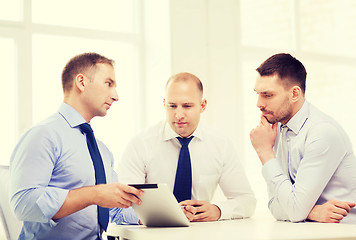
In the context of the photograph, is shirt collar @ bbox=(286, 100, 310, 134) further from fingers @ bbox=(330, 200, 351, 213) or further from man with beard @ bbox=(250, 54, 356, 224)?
fingers @ bbox=(330, 200, 351, 213)

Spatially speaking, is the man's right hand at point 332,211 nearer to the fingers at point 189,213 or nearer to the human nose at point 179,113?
the fingers at point 189,213

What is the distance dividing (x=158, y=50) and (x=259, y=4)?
1245 mm

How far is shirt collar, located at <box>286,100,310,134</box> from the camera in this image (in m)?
2.48

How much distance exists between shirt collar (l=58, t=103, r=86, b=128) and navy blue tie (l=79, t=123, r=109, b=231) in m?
0.03

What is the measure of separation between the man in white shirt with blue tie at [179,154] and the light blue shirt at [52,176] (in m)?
0.65

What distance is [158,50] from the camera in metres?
4.50

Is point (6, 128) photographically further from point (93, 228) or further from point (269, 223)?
point (269, 223)

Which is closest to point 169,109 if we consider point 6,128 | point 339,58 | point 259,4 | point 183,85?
point 183,85

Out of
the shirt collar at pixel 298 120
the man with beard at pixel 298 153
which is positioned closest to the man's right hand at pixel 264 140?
the man with beard at pixel 298 153

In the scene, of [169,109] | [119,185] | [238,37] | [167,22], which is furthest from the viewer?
[238,37]

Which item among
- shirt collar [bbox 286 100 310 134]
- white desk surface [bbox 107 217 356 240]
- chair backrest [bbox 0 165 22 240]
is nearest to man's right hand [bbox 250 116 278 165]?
shirt collar [bbox 286 100 310 134]

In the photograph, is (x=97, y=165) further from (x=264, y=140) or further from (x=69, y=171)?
(x=264, y=140)

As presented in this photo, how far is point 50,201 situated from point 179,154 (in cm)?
107

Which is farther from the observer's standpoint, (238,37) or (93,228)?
(238,37)
